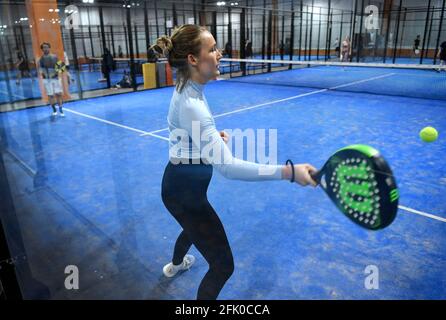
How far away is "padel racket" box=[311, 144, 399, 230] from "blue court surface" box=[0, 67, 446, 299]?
0.17 m

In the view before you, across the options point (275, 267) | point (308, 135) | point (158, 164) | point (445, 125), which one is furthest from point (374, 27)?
point (275, 267)

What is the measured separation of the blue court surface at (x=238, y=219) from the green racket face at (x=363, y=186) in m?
0.17

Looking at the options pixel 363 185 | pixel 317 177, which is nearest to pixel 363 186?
pixel 363 185

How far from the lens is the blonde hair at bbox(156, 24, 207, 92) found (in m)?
1.75

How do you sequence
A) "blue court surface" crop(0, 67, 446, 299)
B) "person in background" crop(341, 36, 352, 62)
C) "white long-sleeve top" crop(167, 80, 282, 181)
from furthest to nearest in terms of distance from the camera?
"person in background" crop(341, 36, 352, 62) → "blue court surface" crop(0, 67, 446, 299) → "white long-sleeve top" crop(167, 80, 282, 181)

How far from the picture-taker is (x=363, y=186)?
4.01 ft

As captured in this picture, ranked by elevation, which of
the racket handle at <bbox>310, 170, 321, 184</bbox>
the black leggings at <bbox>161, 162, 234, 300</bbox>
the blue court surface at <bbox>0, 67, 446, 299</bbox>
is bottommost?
the blue court surface at <bbox>0, 67, 446, 299</bbox>

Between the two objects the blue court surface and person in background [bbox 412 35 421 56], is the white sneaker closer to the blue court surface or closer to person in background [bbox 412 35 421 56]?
the blue court surface

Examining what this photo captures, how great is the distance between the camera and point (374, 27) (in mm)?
21875

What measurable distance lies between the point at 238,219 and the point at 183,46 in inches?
87.5

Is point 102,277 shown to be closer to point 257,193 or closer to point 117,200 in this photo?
point 117,200

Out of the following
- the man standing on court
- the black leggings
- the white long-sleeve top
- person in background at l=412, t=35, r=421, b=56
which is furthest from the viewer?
person in background at l=412, t=35, r=421, b=56

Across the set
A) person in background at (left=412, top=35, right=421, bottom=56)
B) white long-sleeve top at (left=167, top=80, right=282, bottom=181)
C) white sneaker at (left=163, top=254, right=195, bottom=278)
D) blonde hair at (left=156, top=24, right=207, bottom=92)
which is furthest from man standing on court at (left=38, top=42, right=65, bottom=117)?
person in background at (left=412, top=35, right=421, bottom=56)
